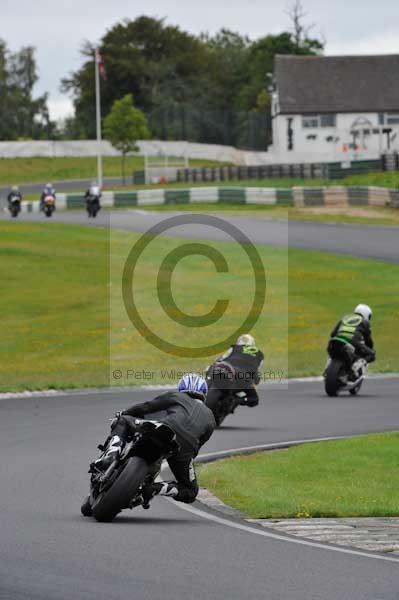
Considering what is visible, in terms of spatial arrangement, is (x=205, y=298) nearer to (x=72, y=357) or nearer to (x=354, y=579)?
(x=72, y=357)

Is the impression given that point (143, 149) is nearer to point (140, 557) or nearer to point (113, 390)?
point (113, 390)

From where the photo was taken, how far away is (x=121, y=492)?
955cm

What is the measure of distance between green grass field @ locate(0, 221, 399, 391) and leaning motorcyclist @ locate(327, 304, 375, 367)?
316 centimetres

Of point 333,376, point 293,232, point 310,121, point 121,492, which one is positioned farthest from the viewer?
point 310,121

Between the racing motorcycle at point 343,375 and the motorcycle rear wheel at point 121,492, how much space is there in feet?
35.8

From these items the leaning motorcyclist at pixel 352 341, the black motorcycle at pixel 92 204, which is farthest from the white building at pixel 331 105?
the leaning motorcyclist at pixel 352 341

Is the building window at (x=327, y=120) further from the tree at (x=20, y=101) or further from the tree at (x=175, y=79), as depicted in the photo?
the tree at (x=20, y=101)

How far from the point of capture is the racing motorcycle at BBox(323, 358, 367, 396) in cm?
2034

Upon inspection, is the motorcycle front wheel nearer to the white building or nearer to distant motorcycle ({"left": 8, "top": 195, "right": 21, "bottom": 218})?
distant motorcycle ({"left": 8, "top": 195, "right": 21, "bottom": 218})

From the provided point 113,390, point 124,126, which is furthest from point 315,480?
point 124,126

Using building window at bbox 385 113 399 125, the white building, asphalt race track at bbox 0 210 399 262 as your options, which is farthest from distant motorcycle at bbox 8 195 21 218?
building window at bbox 385 113 399 125

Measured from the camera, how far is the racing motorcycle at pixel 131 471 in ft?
31.4

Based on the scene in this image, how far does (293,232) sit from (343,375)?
85.3 feet

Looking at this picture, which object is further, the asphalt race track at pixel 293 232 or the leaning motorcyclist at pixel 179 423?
the asphalt race track at pixel 293 232
